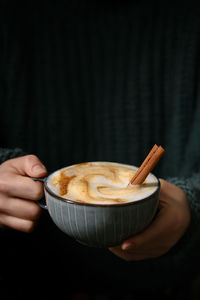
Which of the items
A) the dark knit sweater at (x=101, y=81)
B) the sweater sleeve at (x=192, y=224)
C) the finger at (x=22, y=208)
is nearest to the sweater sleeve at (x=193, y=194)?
the sweater sleeve at (x=192, y=224)

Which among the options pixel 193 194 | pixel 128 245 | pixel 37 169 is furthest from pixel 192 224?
pixel 37 169

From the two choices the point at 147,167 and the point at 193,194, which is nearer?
the point at 147,167

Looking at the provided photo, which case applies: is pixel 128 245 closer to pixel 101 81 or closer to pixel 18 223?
pixel 18 223

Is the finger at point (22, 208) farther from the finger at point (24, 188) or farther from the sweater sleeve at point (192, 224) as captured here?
the sweater sleeve at point (192, 224)

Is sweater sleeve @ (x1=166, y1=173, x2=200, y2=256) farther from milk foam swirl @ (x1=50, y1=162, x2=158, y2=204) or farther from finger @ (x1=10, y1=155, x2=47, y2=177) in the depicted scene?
finger @ (x1=10, y1=155, x2=47, y2=177)

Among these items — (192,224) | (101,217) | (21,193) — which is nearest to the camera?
(101,217)

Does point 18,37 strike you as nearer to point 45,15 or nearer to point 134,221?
point 45,15

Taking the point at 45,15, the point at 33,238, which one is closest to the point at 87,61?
the point at 45,15

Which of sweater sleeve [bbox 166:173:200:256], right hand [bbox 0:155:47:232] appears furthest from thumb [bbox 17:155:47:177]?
sweater sleeve [bbox 166:173:200:256]
